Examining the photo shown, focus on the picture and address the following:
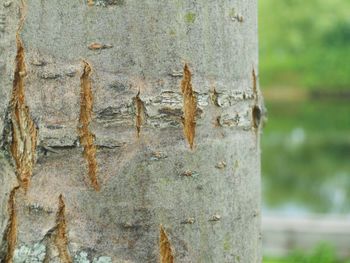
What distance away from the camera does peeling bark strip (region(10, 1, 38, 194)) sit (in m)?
0.93

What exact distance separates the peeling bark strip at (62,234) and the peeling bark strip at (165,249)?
126 mm

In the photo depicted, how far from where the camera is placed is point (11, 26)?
941 millimetres

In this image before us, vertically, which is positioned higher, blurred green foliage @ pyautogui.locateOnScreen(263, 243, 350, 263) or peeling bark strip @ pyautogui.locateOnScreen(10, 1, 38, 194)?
peeling bark strip @ pyautogui.locateOnScreen(10, 1, 38, 194)

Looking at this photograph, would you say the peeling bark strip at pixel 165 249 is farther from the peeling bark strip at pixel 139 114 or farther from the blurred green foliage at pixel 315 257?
the blurred green foliage at pixel 315 257

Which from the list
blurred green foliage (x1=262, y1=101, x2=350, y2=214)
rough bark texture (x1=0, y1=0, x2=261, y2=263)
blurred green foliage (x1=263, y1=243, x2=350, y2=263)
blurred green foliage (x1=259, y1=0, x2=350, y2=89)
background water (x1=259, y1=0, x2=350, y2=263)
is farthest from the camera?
blurred green foliage (x1=259, y1=0, x2=350, y2=89)

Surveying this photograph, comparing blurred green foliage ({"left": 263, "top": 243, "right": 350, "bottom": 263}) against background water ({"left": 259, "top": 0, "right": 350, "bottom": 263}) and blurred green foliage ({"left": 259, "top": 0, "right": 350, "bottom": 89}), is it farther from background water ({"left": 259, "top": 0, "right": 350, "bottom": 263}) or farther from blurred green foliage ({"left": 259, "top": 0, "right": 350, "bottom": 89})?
blurred green foliage ({"left": 259, "top": 0, "right": 350, "bottom": 89})

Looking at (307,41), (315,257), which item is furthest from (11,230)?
(307,41)

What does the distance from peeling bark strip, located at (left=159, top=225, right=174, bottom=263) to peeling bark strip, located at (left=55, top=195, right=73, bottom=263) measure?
0.41 feet

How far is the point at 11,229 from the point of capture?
95 cm

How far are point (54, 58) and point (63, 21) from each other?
0.17 ft

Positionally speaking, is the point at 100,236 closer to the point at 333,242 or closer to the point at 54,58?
the point at 54,58

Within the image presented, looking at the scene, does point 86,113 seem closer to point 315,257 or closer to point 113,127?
point 113,127

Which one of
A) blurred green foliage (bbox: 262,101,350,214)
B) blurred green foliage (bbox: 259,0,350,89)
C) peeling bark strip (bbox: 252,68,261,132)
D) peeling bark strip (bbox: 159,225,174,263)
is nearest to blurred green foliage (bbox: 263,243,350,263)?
peeling bark strip (bbox: 252,68,261,132)

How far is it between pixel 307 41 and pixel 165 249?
31.6m
